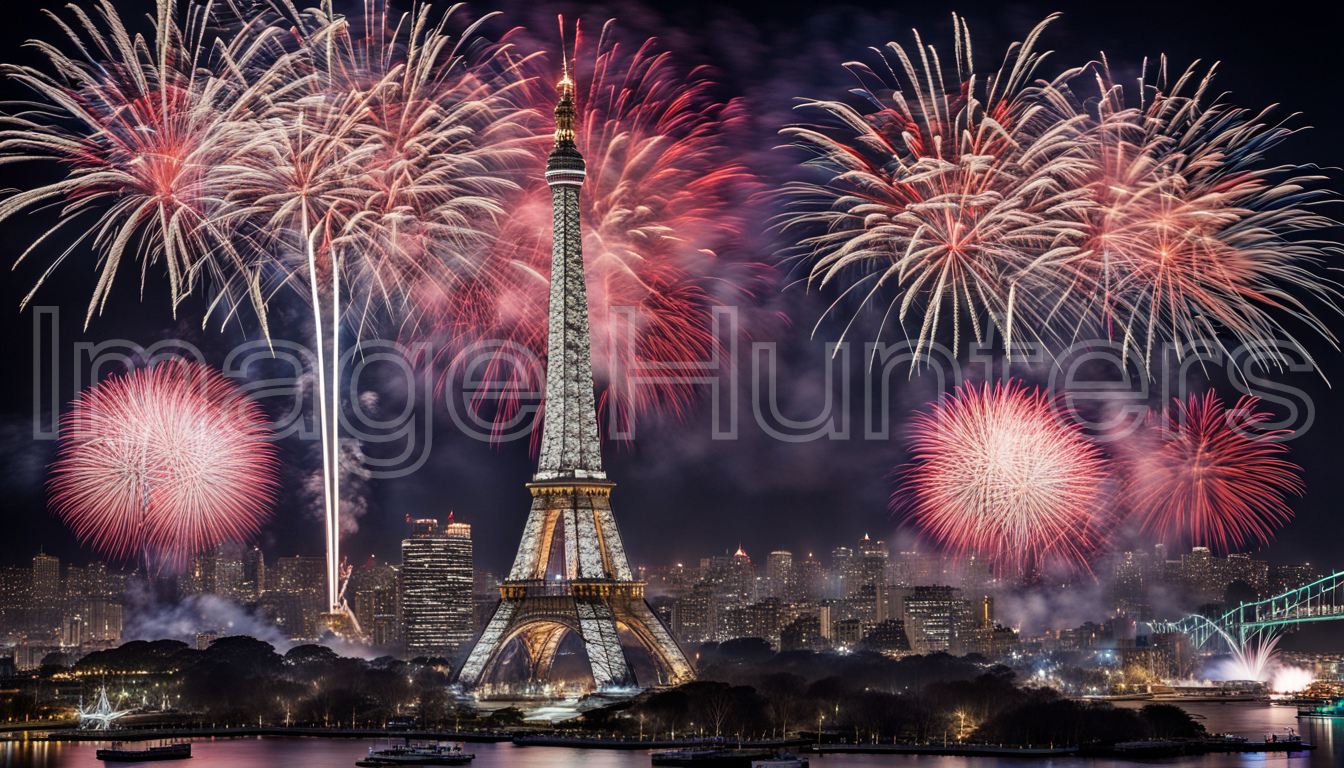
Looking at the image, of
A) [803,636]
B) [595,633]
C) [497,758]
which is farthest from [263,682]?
[803,636]

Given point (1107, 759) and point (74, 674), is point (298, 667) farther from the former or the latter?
point (1107, 759)

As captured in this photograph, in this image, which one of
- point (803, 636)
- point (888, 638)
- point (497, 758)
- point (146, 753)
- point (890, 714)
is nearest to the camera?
point (497, 758)

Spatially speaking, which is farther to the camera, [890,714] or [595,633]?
[890,714]

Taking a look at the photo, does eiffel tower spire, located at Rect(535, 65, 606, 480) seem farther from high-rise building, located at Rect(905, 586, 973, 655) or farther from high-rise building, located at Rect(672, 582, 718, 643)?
high-rise building, located at Rect(905, 586, 973, 655)

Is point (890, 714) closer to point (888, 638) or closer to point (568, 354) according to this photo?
point (568, 354)

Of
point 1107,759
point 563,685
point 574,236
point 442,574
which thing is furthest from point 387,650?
point 1107,759

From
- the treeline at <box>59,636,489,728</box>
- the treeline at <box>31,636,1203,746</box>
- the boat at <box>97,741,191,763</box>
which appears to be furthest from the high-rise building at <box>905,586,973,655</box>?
the boat at <box>97,741,191,763</box>
